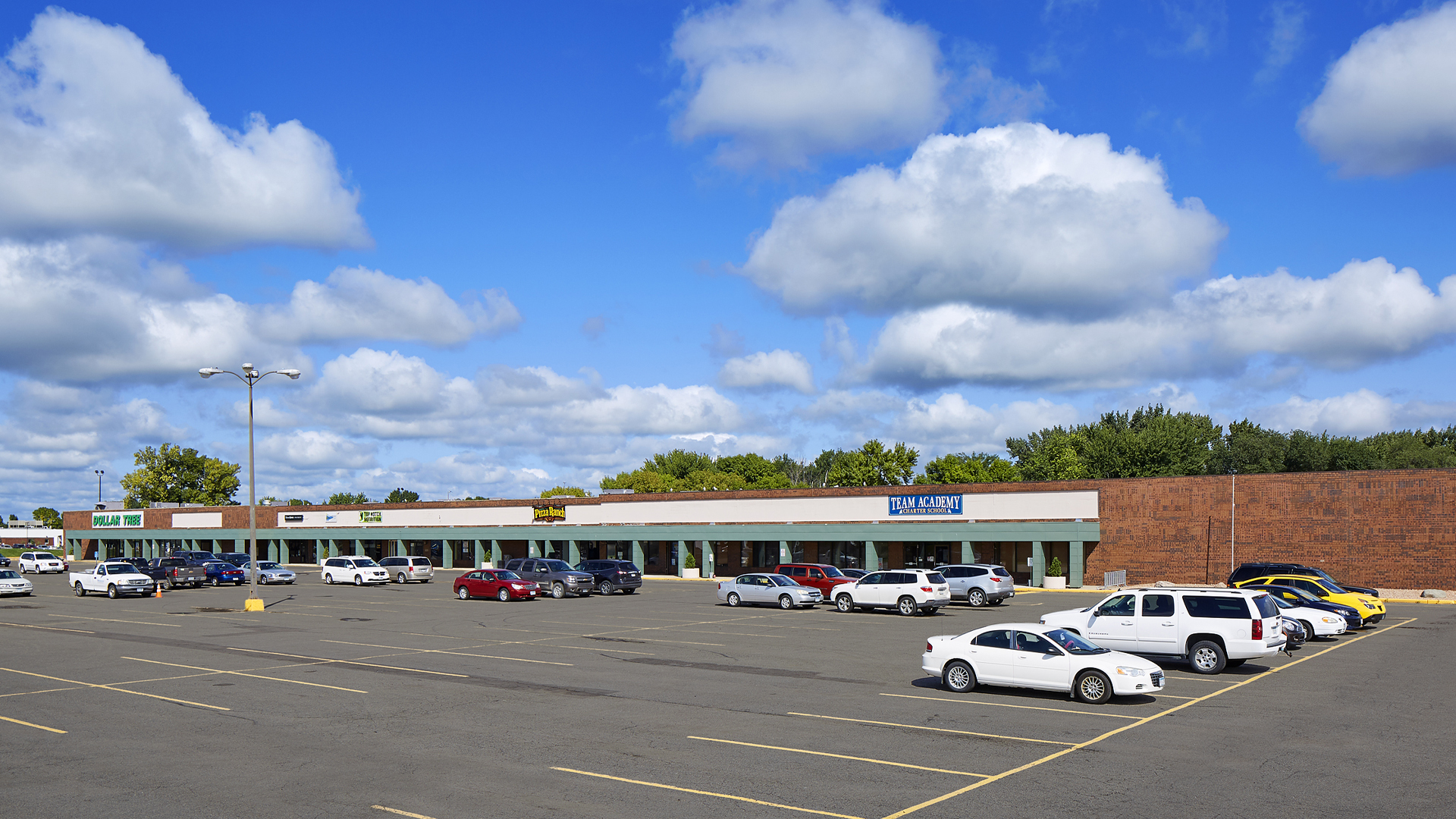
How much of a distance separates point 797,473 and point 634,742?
17865cm

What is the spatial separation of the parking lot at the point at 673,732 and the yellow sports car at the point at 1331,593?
3807mm

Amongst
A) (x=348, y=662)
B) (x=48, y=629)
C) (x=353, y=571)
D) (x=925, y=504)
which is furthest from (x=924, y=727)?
(x=353, y=571)

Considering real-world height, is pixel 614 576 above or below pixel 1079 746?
below

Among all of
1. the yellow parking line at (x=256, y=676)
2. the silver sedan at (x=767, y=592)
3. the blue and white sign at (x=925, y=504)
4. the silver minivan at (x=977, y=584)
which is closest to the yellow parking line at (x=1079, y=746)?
the yellow parking line at (x=256, y=676)

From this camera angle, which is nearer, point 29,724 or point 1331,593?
point 29,724

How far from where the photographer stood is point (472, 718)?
16.7m

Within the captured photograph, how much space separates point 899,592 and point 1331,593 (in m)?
14.1

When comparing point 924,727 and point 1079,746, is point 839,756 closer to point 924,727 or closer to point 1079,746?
point 924,727

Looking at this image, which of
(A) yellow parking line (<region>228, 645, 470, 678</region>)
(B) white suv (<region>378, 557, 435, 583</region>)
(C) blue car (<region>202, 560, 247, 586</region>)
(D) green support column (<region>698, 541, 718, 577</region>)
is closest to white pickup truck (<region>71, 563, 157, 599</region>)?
(C) blue car (<region>202, 560, 247, 586</region>)

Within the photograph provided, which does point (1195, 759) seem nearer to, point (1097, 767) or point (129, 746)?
point (1097, 767)

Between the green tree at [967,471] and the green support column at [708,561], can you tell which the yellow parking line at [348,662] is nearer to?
the green support column at [708,561]

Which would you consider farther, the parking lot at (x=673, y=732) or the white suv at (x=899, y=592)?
the white suv at (x=899, y=592)

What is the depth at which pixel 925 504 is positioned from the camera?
196ft

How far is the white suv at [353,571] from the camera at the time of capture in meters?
58.7
